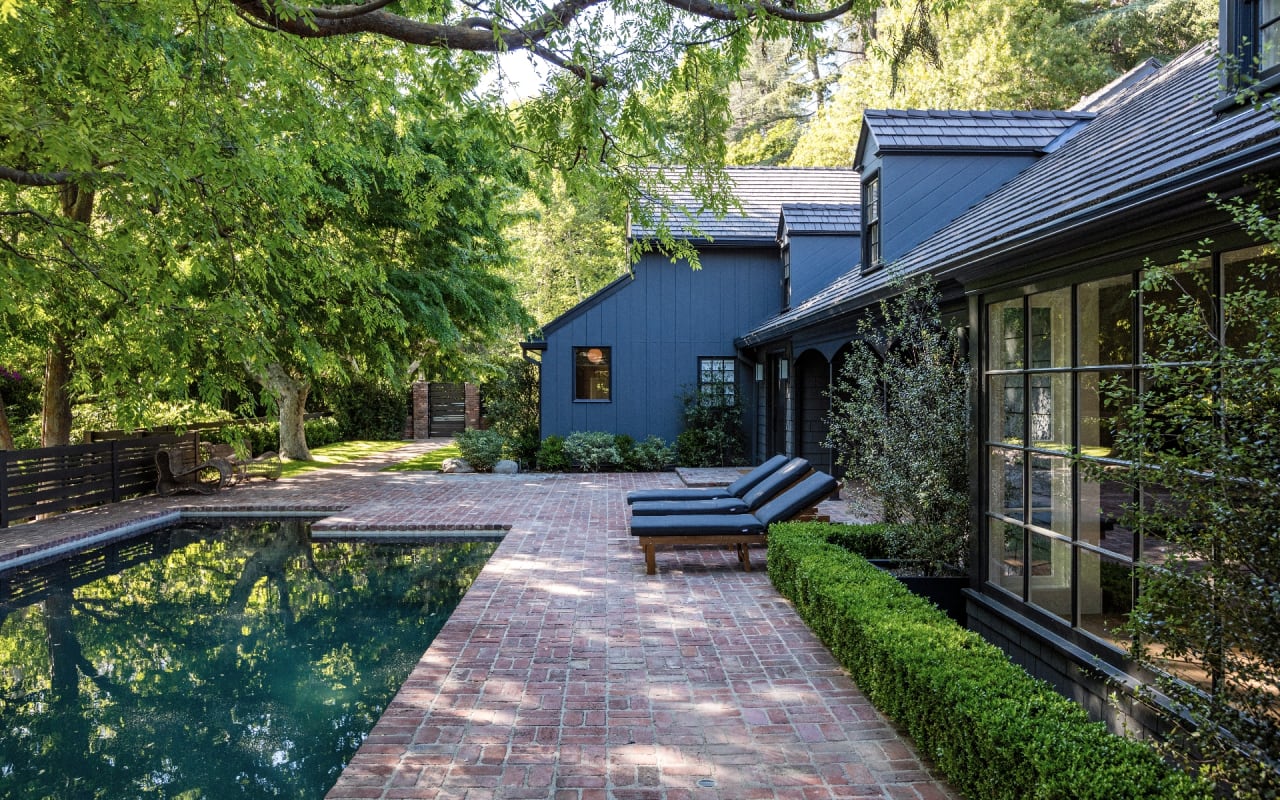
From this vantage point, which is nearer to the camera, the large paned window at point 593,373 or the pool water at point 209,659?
the pool water at point 209,659

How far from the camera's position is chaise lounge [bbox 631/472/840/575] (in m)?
7.96

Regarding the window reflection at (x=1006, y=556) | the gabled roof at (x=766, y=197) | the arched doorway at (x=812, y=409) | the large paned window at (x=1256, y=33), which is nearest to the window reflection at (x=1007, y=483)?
the window reflection at (x=1006, y=556)

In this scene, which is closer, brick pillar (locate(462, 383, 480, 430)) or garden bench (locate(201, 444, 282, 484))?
garden bench (locate(201, 444, 282, 484))

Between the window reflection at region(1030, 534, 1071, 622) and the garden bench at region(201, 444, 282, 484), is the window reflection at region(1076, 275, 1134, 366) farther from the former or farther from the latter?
the garden bench at region(201, 444, 282, 484)

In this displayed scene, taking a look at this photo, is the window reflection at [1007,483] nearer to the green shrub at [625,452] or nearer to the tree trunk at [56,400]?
the green shrub at [625,452]

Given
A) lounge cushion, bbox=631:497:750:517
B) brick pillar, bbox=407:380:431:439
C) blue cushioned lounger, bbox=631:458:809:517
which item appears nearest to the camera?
blue cushioned lounger, bbox=631:458:809:517

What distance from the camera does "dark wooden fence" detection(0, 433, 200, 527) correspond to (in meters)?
11.6

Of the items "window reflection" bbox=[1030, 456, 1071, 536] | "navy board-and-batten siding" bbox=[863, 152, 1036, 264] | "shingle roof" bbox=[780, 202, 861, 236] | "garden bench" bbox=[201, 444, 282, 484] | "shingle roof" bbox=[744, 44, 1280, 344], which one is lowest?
"garden bench" bbox=[201, 444, 282, 484]

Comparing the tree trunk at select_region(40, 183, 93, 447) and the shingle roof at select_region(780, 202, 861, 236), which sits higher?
the shingle roof at select_region(780, 202, 861, 236)

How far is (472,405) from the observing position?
28.6 m

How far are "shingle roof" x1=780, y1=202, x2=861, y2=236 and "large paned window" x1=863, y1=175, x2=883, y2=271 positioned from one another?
3.78 m

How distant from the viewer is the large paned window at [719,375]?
59.8 feet

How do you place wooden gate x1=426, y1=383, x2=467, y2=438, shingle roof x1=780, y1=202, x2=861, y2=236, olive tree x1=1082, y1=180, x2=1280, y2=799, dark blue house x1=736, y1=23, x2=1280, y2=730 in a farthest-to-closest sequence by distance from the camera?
wooden gate x1=426, y1=383, x2=467, y2=438 < shingle roof x1=780, y1=202, x2=861, y2=236 < dark blue house x1=736, y1=23, x2=1280, y2=730 < olive tree x1=1082, y1=180, x2=1280, y2=799

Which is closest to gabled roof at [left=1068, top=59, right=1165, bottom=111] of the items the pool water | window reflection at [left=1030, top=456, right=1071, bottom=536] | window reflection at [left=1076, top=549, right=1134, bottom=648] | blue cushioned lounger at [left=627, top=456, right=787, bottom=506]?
blue cushioned lounger at [left=627, top=456, right=787, bottom=506]
